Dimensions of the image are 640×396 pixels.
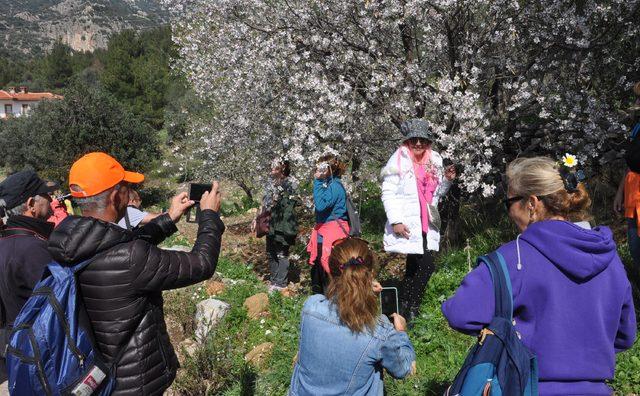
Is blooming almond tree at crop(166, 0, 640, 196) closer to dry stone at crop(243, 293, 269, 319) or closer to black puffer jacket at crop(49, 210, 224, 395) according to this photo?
dry stone at crop(243, 293, 269, 319)

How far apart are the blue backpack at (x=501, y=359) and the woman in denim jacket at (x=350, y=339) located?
1.91ft

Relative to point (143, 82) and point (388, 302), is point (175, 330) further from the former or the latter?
point (143, 82)

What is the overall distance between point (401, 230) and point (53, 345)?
2494 millimetres

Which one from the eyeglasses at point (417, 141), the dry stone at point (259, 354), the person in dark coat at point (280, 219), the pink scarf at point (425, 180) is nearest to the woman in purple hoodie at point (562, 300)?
the pink scarf at point (425, 180)

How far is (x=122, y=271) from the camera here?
2207 millimetres

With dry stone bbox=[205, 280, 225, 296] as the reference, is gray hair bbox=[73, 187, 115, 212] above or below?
above

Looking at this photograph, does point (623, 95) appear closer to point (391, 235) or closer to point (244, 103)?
point (391, 235)

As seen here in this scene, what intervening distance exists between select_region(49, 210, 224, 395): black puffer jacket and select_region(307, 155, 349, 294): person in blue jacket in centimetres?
230

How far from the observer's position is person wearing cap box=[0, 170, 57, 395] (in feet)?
9.78

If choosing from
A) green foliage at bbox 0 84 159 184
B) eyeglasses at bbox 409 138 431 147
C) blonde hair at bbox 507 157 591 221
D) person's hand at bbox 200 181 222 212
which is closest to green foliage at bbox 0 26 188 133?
green foliage at bbox 0 84 159 184

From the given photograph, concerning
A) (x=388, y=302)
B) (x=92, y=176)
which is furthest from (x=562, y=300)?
(x=92, y=176)

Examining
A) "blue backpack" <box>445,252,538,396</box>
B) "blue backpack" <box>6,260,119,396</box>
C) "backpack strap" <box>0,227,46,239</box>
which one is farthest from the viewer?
"backpack strap" <box>0,227,46,239</box>

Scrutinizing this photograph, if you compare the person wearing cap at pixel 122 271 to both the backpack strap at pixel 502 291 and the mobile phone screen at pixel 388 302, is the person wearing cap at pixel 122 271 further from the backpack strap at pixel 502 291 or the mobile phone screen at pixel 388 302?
the backpack strap at pixel 502 291

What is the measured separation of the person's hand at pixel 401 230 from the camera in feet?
12.7
